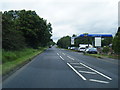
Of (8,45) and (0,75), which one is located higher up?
(8,45)

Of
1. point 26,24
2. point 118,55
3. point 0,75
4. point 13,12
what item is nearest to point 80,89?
point 0,75

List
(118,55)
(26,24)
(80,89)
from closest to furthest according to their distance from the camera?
(80,89) < (118,55) < (26,24)

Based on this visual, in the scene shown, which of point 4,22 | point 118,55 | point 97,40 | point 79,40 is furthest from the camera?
point 79,40

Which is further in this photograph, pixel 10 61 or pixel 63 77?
pixel 10 61

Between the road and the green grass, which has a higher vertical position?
the green grass

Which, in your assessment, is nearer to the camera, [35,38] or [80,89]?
[80,89]

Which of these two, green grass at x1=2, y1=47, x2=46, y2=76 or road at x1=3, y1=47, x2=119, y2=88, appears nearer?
road at x1=3, y1=47, x2=119, y2=88

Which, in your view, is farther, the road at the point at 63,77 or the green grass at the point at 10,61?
the green grass at the point at 10,61

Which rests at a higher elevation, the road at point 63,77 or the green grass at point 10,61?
the green grass at point 10,61

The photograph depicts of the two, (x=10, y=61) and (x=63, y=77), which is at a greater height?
(x=10, y=61)

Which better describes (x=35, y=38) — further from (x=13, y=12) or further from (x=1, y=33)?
(x=1, y=33)

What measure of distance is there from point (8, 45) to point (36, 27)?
98.4ft

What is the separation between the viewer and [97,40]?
130 feet

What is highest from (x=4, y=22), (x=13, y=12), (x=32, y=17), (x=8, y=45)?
(x=13, y=12)
